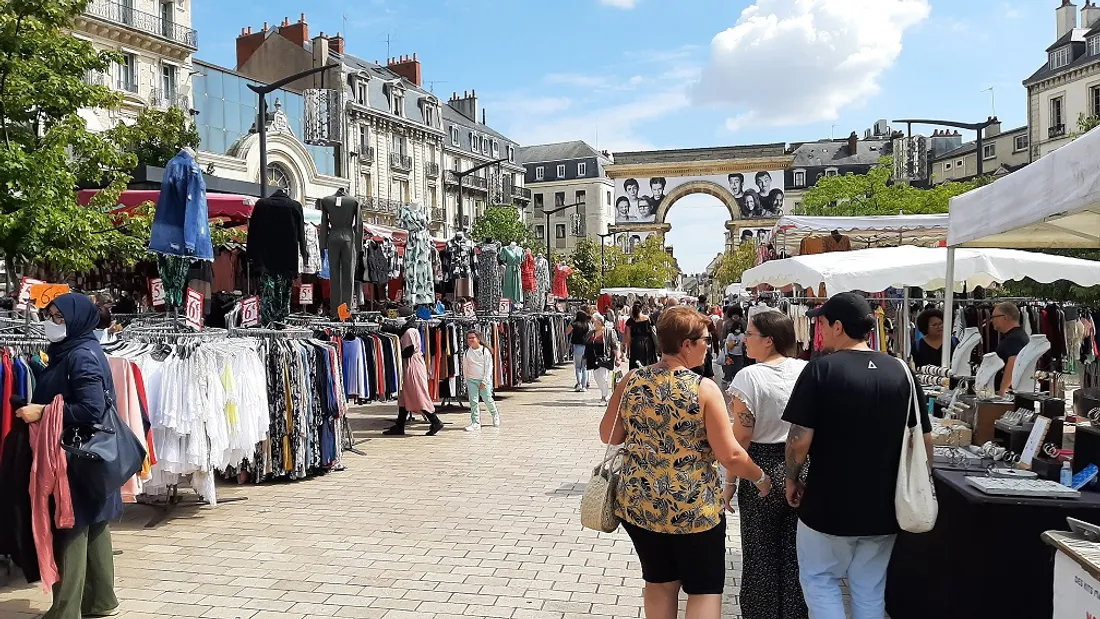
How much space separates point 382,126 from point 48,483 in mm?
44806

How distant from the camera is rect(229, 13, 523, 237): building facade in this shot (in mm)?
42250

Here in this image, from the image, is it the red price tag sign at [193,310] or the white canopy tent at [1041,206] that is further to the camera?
the red price tag sign at [193,310]

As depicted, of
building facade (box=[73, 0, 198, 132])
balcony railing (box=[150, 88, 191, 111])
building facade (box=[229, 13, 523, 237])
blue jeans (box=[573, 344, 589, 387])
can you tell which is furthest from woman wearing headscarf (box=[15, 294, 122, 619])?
building facade (box=[229, 13, 523, 237])

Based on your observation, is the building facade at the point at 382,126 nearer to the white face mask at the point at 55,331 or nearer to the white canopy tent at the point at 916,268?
the white canopy tent at the point at 916,268

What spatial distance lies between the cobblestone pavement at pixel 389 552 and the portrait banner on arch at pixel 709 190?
66.3 meters

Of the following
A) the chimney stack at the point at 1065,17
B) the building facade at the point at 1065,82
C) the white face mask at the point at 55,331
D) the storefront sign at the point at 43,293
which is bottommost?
the white face mask at the point at 55,331

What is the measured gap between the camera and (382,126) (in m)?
47.2

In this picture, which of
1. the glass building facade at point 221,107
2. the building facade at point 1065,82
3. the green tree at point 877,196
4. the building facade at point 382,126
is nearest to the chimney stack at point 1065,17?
the building facade at point 1065,82

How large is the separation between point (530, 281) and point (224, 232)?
8708 millimetres

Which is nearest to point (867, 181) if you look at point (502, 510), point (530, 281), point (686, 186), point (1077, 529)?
point (530, 281)

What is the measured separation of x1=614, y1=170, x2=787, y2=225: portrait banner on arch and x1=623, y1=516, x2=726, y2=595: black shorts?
71717 mm

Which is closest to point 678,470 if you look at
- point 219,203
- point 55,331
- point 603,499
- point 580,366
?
point 603,499

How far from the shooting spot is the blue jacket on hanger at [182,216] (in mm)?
7180

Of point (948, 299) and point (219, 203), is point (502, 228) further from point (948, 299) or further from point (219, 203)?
point (948, 299)
